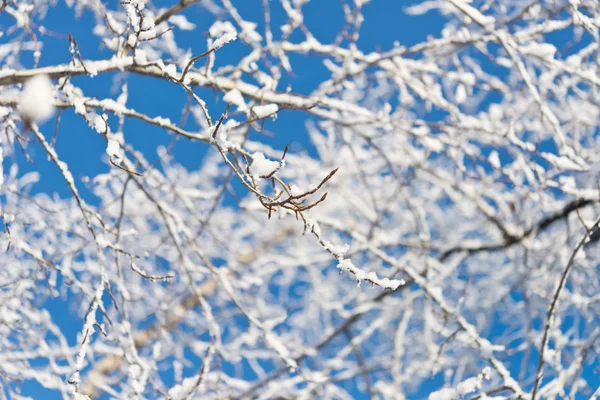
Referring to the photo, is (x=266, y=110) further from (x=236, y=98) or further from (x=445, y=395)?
(x=445, y=395)

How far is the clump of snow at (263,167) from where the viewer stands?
127cm

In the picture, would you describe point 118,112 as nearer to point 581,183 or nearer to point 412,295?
point 412,295

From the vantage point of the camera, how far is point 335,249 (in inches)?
54.0

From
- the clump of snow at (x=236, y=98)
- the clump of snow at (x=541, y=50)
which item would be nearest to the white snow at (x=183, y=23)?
the clump of snow at (x=236, y=98)

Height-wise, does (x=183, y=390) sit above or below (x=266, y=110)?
below

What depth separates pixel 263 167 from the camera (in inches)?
50.6

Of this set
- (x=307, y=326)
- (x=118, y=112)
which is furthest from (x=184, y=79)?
(x=307, y=326)

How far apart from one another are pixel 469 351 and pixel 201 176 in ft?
14.2

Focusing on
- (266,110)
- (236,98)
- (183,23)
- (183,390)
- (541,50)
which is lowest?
(183,390)

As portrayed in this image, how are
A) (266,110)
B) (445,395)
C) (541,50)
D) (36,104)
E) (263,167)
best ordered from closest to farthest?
(36,104), (263,167), (266,110), (445,395), (541,50)

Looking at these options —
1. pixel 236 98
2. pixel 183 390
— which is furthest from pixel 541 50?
pixel 183 390

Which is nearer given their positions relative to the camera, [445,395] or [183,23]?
[445,395]

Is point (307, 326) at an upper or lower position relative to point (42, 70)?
upper

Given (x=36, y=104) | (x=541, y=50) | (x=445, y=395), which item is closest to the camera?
(x=36, y=104)
